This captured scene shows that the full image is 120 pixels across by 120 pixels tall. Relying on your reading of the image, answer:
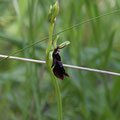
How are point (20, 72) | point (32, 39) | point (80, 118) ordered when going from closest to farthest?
1. point (32, 39)
2. point (80, 118)
3. point (20, 72)

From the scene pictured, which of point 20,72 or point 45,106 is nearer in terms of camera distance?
point 45,106

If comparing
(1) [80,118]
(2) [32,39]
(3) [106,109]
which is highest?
(2) [32,39]

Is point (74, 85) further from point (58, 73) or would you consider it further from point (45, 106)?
point (58, 73)

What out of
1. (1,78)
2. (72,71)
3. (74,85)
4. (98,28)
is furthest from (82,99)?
(1,78)

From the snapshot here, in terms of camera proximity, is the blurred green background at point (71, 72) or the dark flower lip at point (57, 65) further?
the blurred green background at point (71, 72)

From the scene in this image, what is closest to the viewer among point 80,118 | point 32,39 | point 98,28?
point 32,39

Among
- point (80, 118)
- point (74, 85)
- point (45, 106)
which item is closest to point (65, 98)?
point (74, 85)

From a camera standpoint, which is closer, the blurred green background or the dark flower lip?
the dark flower lip

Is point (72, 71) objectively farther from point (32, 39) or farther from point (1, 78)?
point (1, 78)

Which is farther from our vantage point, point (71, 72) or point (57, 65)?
point (71, 72)

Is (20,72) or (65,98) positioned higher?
(20,72)
